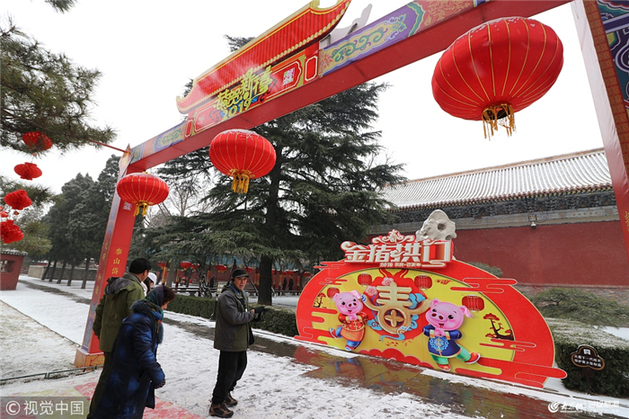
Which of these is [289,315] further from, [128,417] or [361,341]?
[128,417]

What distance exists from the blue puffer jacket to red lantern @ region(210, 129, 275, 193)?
1.64 metres

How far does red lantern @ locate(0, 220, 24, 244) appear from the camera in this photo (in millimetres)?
3897

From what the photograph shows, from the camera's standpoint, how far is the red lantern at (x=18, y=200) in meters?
3.76

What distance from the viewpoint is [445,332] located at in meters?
5.17

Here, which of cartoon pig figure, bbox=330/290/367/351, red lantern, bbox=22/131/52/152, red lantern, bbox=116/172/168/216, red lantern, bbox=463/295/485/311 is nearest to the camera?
red lantern, bbox=22/131/52/152

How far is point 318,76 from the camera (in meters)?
3.19

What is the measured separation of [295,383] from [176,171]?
9374 mm

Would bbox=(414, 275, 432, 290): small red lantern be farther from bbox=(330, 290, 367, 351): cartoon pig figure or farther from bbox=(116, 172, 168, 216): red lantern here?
bbox=(116, 172, 168, 216): red lantern

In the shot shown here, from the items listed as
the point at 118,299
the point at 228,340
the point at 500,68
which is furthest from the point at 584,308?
the point at 118,299

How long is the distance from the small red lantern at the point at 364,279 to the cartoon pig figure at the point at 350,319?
0.75 ft

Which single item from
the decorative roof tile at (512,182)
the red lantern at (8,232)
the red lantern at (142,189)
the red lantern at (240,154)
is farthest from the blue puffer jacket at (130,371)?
the decorative roof tile at (512,182)

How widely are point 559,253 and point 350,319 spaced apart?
751cm

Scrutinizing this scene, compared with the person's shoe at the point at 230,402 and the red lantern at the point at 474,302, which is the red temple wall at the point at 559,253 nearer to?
the red lantern at the point at 474,302

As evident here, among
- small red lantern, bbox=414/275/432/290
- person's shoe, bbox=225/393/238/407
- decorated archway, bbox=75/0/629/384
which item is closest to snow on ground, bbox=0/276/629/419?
person's shoe, bbox=225/393/238/407
